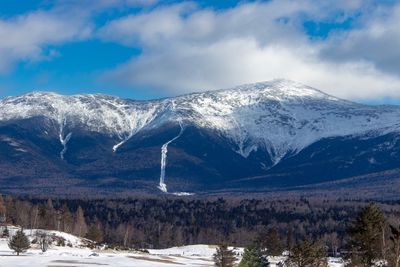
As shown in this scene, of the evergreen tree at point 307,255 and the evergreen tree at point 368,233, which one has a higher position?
the evergreen tree at point 368,233

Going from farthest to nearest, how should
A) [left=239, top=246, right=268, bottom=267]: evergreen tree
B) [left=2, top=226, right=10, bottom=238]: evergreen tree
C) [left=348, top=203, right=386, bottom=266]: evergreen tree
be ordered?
[left=2, top=226, right=10, bottom=238]: evergreen tree, [left=239, top=246, right=268, bottom=267]: evergreen tree, [left=348, top=203, right=386, bottom=266]: evergreen tree

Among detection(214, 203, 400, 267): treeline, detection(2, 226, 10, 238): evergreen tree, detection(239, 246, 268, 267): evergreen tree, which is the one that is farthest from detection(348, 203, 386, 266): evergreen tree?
detection(2, 226, 10, 238): evergreen tree

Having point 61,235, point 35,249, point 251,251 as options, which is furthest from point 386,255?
point 61,235

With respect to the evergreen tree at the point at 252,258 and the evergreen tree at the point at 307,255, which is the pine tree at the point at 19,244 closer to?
the evergreen tree at the point at 252,258

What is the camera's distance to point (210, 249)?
633 ft

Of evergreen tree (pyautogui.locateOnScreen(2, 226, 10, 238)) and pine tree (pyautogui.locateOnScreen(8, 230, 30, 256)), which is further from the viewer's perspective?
evergreen tree (pyautogui.locateOnScreen(2, 226, 10, 238))

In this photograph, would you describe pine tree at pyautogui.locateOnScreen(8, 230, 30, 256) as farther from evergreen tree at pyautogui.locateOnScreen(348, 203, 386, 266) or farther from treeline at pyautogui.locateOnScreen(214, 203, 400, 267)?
evergreen tree at pyautogui.locateOnScreen(348, 203, 386, 266)

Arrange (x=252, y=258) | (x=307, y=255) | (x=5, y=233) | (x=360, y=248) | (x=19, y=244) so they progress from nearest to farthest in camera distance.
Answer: (x=360, y=248) < (x=307, y=255) < (x=252, y=258) < (x=19, y=244) < (x=5, y=233)

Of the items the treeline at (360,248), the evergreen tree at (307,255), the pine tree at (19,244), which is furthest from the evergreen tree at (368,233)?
the pine tree at (19,244)

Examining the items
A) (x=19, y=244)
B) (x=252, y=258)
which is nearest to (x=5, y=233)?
(x=19, y=244)

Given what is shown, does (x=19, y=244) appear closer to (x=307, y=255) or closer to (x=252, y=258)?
(x=252, y=258)

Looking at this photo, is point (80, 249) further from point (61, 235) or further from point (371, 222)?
point (371, 222)

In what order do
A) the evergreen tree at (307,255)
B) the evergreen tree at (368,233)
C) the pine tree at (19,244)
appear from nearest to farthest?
the evergreen tree at (368,233)
the evergreen tree at (307,255)
the pine tree at (19,244)

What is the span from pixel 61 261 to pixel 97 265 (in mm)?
6464
